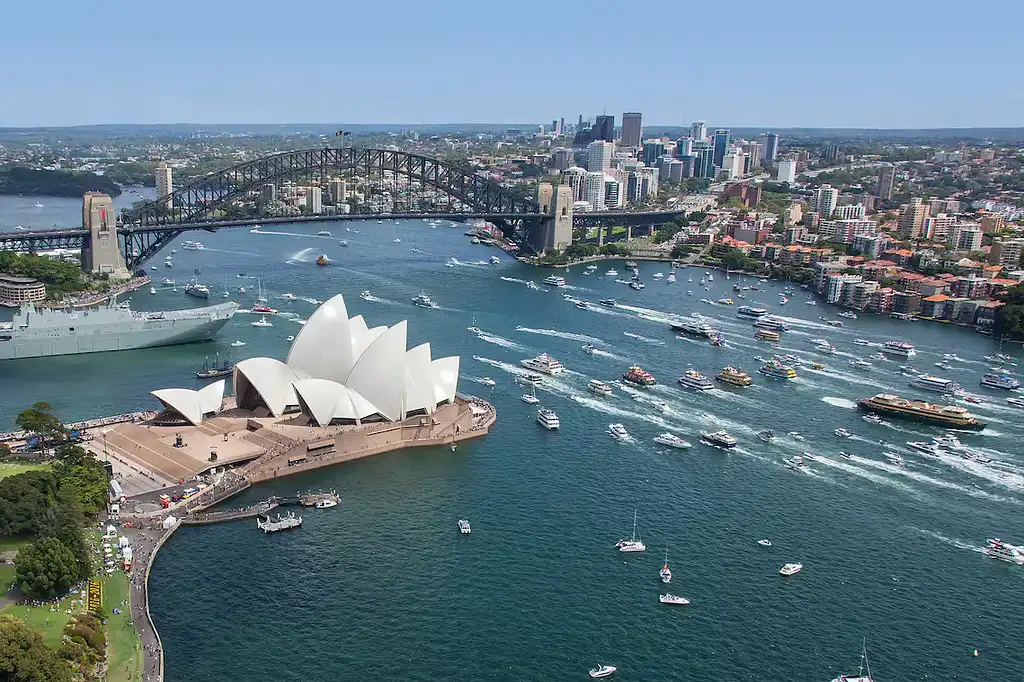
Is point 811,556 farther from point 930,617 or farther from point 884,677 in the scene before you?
point 884,677

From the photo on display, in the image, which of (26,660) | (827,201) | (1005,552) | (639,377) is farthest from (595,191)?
(26,660)

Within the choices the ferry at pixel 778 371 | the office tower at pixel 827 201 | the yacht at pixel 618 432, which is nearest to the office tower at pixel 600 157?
the office tower at pixel 827 201

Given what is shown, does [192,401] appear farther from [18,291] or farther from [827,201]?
[827,201]

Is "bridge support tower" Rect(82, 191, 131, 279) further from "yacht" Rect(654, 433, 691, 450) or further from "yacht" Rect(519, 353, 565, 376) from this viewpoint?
"yacht" Rect(654, 433, 691, 450)

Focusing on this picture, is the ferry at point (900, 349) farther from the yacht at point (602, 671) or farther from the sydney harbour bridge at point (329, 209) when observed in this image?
the sydney harbour bridge at point (329, 209)

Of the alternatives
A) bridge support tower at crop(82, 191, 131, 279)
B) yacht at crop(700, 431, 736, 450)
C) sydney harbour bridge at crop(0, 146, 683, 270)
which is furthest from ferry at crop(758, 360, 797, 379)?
bridge support tower at crop(82, 191, 131, 279)

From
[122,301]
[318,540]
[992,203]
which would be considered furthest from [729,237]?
[318,540]
